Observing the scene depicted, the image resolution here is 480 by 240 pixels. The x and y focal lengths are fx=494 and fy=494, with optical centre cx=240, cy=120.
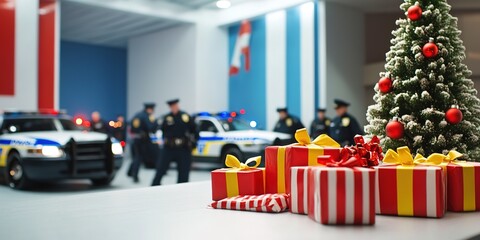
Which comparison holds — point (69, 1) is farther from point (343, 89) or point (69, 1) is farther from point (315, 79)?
point (343, 89)

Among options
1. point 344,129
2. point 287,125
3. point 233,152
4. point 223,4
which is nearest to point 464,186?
point 344,129

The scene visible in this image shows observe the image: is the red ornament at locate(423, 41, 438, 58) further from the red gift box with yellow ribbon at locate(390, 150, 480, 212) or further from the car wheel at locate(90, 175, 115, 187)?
the car wheel at locate(90, 175, 115, 187)

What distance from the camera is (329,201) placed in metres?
2.04

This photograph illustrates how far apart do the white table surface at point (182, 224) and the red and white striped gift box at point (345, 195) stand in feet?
0.16

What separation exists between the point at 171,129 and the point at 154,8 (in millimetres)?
7771

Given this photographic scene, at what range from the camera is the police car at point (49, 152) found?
7.51 metres

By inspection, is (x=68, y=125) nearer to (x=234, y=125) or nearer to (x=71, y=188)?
A: (x=71, y=188)

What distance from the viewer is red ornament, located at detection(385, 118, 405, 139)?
3.18m

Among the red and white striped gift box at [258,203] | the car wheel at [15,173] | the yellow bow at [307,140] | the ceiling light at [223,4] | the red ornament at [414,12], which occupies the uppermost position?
the ceiling light at [223,4]

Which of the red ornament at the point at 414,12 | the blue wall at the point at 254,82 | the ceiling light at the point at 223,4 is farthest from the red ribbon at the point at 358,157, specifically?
the ceiling light at the point at 223,4

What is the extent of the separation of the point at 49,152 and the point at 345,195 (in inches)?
252

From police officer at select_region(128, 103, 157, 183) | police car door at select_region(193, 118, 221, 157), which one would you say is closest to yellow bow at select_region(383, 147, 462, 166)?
police officer at select_region(128, 103, 157, 183)

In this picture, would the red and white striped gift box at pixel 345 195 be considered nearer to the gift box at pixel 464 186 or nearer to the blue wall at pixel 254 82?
the gift box at pixel 464 186

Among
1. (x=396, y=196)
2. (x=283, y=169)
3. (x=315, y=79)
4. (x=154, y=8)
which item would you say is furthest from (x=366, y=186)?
(x=154, y=8)
